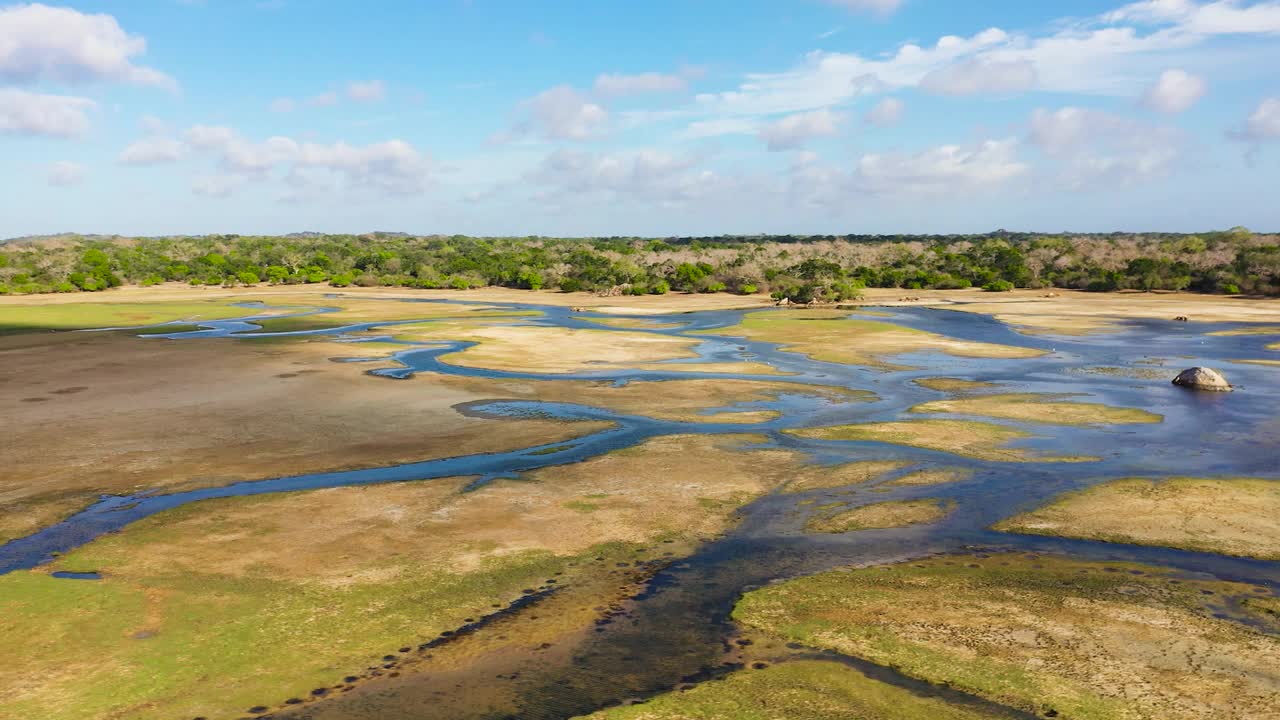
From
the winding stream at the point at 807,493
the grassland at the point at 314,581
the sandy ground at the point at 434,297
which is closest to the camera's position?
the grassland at the point at 314,581

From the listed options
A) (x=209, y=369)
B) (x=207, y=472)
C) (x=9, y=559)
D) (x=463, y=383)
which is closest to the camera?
(x=9, y=559)

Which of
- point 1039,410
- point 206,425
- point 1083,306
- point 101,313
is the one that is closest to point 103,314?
point 101,313

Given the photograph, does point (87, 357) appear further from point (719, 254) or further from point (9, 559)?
point (719, 254)

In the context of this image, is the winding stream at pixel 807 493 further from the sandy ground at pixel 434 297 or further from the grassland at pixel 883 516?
the sandy ground at pixel 434 297

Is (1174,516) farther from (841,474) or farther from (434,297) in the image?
(434,297)

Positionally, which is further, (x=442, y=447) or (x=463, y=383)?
(x=463, y=383)

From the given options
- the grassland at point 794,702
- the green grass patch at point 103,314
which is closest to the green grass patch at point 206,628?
the grassland at point 794,702

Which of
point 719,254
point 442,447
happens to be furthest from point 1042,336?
point 719,254
